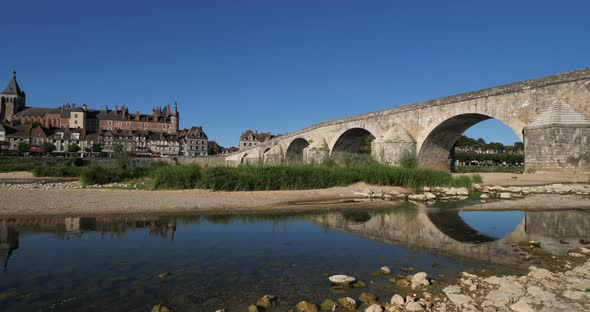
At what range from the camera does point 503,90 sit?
766 inches

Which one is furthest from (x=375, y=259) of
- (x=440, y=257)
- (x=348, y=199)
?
(x=348, y=199)

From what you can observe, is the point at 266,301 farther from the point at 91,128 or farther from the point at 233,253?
the point at 91,128

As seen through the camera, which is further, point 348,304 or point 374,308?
point 348,304

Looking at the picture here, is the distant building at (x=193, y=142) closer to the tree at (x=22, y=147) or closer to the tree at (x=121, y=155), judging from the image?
the tree at (x=22, y=147)

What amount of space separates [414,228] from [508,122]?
1545cm

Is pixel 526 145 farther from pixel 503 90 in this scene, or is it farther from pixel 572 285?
pixel 572 285

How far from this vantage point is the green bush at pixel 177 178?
14.7 meters

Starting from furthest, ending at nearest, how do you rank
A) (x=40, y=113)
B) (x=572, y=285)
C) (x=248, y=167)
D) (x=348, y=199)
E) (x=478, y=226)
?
(x=40, y=113) < (x=248, y=167) < (x=348, y=199) < (x=478, y=226) < (x=572, y=285)

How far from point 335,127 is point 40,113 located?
9284cm

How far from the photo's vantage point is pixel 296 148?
48.5 meters

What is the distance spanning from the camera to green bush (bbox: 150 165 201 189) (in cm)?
1471

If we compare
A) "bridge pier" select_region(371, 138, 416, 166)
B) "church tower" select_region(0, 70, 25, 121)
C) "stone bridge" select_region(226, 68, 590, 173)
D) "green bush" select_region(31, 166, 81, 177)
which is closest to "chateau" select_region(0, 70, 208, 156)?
"church tower" select_region(0, 70, 25, 121)

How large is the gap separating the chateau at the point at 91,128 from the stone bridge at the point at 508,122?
60.9 meters

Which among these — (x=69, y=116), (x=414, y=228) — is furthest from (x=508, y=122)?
(x=69, y=116)
